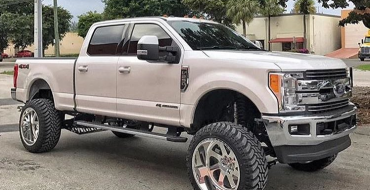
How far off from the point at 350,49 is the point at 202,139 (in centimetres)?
5865

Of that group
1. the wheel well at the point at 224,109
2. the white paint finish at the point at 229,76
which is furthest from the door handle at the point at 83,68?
the wheel well at the point at 224,109

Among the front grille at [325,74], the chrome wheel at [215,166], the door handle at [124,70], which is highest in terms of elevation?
the door handle at [124,70]

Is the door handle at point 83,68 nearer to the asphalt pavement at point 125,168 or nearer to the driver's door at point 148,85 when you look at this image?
the driver's door at point 148,85

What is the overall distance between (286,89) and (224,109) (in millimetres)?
1121

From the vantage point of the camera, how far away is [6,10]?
4891 centimetres

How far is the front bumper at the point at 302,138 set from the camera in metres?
4.39

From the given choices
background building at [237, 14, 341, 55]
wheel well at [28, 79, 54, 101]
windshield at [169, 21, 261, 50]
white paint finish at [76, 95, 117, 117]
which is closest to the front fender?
windshield at [169, 21, 261, 50]

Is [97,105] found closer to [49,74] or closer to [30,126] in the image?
[49,74]

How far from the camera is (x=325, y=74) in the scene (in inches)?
184

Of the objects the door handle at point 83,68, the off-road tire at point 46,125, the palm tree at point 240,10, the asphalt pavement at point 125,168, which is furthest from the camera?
the palm tree at point 240,10

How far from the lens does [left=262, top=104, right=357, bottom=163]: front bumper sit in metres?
4.39

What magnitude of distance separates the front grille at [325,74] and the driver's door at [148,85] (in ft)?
4.96

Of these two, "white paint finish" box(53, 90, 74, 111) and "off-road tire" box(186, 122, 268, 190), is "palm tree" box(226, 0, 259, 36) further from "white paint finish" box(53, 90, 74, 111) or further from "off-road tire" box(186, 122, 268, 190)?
"off-road tire" box(186, 122, 268, 190)

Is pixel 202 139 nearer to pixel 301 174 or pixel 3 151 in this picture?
pixel 301 174
